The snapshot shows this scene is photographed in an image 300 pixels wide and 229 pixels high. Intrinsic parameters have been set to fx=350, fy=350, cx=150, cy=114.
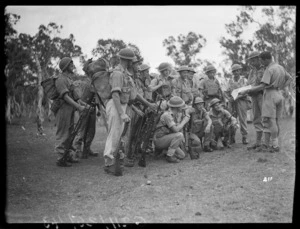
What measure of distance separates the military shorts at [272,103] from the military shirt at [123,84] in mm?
2842

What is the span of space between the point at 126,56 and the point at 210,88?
335 cm

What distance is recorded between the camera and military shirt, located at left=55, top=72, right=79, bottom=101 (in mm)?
7145

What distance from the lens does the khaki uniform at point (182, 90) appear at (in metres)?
8.95

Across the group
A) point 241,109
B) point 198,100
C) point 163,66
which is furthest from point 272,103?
point 163,66

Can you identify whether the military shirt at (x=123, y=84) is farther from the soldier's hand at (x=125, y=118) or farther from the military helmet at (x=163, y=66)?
the military helmet at (x=163, y=66)

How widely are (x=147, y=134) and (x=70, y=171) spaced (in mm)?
1768

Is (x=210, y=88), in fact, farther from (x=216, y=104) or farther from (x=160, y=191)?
(x=160, y=191)

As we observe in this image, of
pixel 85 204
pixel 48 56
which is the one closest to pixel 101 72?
pixel 85 204

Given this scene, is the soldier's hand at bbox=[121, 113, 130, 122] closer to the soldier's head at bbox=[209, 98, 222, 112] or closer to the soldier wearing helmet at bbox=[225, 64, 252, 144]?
the soldier's head at bbox=[209, 98, 222, 112]

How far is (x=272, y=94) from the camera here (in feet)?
24.7

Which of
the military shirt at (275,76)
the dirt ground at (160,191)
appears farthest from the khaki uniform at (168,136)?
the military shirt at (275,76)

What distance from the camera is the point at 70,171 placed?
6.90 meters
